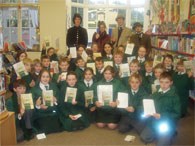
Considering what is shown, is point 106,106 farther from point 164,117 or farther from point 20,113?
point 20,113

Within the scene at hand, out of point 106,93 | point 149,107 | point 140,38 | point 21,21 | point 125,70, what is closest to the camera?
point 149,107

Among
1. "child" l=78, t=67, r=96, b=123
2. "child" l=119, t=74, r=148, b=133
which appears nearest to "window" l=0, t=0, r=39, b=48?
"child" l=78, t=67, r=96, b=123

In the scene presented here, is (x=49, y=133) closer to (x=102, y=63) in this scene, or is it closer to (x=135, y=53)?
(x=102, y=63)

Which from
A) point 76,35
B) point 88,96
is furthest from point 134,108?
point 76,35

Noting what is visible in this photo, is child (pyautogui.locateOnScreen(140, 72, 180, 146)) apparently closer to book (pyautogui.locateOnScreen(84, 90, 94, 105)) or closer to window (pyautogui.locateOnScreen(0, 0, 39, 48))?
book (pyautogui.locateOnScreen(84, 90, 94, 105))

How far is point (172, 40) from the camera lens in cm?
553

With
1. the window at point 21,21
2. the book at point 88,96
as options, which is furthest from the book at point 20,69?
the window at point 21,21

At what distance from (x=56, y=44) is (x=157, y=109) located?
485 cm

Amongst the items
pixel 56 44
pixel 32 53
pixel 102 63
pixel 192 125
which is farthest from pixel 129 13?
pixel 192 125

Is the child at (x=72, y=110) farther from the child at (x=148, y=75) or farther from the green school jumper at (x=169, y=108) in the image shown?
the child at (x=148, y=75)

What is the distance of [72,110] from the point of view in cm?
331

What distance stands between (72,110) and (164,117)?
140 cm

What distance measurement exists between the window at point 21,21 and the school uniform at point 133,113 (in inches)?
216

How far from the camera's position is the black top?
5.25 meters
